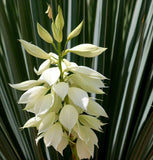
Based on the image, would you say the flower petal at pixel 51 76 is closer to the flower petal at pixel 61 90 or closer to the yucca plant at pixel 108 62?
the flower petal at pixel 61 90

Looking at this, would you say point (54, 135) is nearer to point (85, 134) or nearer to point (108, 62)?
point (85, 134)

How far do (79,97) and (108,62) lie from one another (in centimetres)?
39

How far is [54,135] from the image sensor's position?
47cm

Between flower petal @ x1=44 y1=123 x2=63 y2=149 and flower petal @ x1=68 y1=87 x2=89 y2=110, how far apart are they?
0.07 m

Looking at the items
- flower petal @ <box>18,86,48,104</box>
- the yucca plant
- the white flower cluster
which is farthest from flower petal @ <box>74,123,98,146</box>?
the yucca plant

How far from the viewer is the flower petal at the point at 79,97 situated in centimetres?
44

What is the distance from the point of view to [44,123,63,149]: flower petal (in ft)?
1.51

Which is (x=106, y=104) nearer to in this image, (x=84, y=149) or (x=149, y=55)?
(x=149, y=55)

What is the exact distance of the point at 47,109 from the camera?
45 centimetres

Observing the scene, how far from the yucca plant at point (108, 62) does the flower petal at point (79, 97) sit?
33 centimetres

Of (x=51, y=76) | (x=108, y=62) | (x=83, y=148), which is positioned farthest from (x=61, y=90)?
(x=108, y=62)

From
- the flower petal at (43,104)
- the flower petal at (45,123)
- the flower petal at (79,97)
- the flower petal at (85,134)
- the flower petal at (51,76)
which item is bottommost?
the flower petal at (85,134)

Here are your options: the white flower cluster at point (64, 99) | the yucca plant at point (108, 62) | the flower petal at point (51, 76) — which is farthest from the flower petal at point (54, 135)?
the yucca plant at point (108, 62)

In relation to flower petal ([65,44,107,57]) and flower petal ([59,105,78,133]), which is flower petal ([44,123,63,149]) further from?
flower petal ([65,44,107,57])
